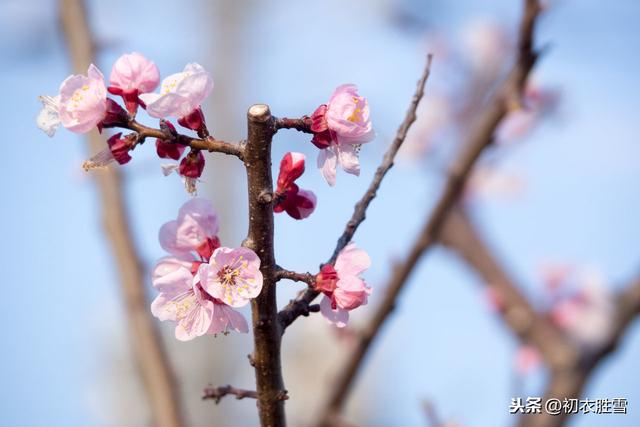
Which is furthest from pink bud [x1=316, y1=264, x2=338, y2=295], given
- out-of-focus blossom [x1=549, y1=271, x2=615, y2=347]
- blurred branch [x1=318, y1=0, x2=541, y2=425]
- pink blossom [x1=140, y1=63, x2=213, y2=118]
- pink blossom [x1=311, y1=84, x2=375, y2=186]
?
out-of-focus blossom [x1=549, y1=271, x2=615, y2=347]

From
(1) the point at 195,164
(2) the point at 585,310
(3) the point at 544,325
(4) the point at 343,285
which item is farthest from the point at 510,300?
(1) the point at 195,164

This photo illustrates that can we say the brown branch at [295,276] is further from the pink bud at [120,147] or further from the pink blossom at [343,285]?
the pink bud at [120,147]

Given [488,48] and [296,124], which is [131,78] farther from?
[488,48]

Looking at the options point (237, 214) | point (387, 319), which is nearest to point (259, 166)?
point (387, 319)

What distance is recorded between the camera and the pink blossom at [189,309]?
750 mm

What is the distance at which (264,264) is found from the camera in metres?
0.71

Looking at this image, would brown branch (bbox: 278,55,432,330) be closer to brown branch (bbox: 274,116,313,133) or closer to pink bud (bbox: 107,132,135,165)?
brown branch (bbox: 274,116,313,133)

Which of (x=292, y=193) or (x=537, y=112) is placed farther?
(x=537, y=112)

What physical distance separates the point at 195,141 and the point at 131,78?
0.45 ft

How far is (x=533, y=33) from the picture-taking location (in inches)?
49.3

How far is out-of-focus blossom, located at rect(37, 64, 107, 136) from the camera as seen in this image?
0.74 meters

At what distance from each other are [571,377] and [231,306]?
1384mm

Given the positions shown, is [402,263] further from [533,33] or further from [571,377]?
[571,377]

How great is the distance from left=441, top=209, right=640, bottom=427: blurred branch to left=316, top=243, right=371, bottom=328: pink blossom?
1.05 meters
